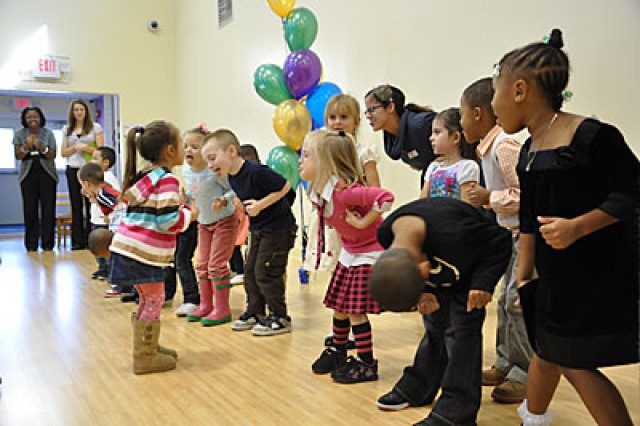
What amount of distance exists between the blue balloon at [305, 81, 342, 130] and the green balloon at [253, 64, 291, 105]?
25 cm

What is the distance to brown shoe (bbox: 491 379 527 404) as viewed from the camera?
2.36 metres

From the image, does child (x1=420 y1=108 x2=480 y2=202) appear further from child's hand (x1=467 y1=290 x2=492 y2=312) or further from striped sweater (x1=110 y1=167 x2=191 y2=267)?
striped sweater (x1=110 y1=167 x2=191 y2=267)

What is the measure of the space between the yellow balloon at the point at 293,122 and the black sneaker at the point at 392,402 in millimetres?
2694

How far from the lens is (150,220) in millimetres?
2812

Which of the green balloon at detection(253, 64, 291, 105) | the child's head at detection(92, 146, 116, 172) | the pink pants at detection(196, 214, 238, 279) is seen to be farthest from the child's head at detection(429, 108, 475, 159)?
the child's head at detection(92, 146, 116, 172)

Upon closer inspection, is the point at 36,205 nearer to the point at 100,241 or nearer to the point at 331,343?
the point at 100,241

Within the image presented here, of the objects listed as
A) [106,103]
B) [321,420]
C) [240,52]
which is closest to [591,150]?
[321,420]

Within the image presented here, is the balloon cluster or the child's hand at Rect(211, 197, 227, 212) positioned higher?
the balloon cluster

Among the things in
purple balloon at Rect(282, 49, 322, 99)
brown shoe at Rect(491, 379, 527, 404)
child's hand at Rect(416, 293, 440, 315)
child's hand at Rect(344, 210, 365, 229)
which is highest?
purple balloon at Rect(282, 49, 322, 99)

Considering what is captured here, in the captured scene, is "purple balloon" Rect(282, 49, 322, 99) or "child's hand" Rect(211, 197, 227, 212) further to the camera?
"purple balloon" Rect(282, 49, 322, 99)

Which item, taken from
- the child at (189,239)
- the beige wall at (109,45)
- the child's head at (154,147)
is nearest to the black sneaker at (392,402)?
the child's head at (154,147)

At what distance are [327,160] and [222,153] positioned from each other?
0.91 m

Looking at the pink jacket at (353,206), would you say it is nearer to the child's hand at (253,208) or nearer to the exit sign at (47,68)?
the child's hand at (253,208)

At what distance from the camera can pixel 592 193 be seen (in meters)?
1.58
